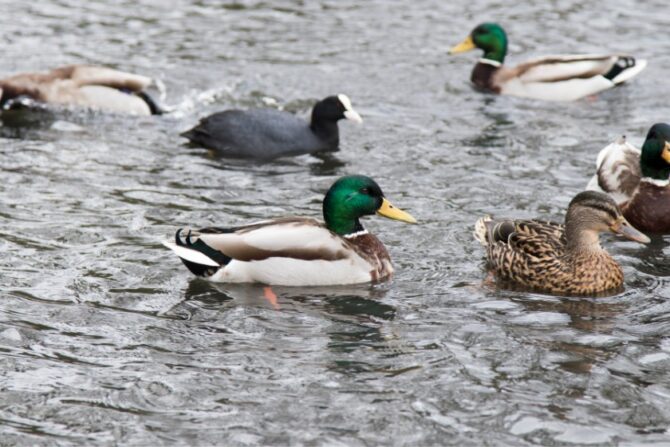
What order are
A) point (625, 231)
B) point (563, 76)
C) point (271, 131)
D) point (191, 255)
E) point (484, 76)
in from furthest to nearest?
point (484, 76)
point (563, 76)
point (271, 131)
point (625, 231)
point (191, 255)

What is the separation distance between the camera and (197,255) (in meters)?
8.66

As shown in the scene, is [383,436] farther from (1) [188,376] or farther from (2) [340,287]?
(2) [340,287]

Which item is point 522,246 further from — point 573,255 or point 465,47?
point 465,47

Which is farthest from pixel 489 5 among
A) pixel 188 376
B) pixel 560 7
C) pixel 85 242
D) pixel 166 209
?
pixel 188 376

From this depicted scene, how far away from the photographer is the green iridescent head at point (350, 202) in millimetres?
9055

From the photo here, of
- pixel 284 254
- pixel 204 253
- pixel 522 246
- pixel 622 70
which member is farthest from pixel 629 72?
pixel 204 253

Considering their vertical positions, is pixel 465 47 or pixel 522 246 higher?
pixel 465 47

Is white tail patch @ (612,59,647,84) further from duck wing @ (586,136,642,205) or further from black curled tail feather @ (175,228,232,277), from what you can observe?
black curled tail feather @ (175,228,232,277)

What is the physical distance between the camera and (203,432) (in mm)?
6516

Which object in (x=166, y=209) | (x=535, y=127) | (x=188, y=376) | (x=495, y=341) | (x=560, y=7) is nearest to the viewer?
(x=188, y=376)

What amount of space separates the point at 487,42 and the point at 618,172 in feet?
16.6

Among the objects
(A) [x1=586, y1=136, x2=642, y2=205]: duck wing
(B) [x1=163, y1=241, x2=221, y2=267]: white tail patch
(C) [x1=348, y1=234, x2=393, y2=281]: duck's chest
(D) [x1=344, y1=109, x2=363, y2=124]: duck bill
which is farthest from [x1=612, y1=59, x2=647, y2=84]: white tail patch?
(B) [x1=163, y1=241, x2=221, y2=267]: white tail patch

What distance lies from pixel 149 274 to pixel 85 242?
2.83 feet

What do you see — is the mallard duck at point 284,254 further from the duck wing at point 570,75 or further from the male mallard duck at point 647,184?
the duck wing at point 570,75
